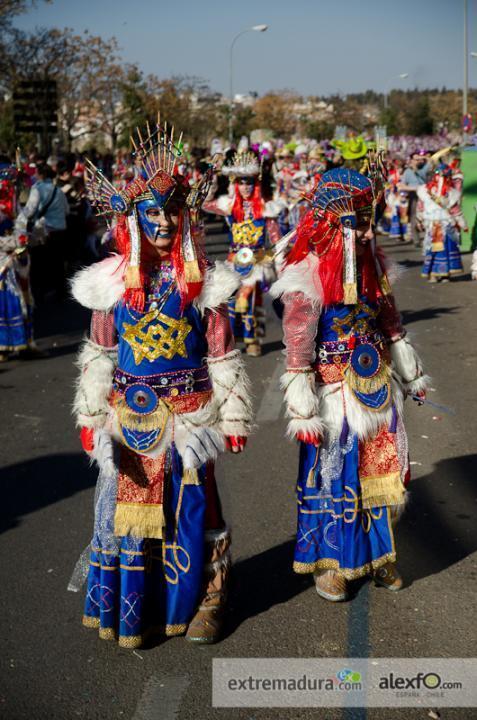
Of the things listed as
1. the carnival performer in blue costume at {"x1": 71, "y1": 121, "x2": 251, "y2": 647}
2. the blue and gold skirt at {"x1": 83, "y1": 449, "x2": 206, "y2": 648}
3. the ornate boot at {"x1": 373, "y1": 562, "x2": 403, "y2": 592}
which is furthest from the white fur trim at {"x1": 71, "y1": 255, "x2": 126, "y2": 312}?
the ornate boot at {"x1": 373, "y1": 562, "x2": 403, "y2": 592}

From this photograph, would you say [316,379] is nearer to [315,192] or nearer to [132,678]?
[315,192]

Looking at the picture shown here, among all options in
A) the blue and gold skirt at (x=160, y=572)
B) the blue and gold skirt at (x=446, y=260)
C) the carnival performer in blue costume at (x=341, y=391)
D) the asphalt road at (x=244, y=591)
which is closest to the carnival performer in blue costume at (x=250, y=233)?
the asphalt road at (x=244, y=591)

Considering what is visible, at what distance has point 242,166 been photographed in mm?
10656

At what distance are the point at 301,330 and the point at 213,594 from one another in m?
1.32

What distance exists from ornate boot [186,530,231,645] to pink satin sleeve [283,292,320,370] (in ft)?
2.94

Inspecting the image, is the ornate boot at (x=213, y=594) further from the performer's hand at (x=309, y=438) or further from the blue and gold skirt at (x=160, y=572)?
the performer's hand at (x=309, y=438)

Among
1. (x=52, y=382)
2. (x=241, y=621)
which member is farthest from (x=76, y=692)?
(x=52, y=382)

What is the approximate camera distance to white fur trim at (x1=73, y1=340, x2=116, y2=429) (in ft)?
14.0

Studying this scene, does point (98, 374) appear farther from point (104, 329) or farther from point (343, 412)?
point (343, 412)

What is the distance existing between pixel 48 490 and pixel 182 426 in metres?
2.65

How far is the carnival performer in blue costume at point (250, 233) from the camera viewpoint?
1063 cm

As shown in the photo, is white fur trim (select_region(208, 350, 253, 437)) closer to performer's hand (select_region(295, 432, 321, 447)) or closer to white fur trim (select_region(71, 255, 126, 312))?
performer's hand (select_region(295, 432, 321, 447))

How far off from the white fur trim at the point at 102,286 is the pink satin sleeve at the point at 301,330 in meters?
0.86

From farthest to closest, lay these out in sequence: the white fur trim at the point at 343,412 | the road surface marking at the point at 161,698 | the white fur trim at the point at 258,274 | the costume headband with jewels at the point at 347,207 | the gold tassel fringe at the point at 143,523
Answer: the white fur trim at the point at 258,274 → the white fur trim at the point at 343,412 → the costume headband with jewels at the point at 347,207 → the gold tassel fringe at the point at 143,523 → the road surface marking at the point at 161,698
